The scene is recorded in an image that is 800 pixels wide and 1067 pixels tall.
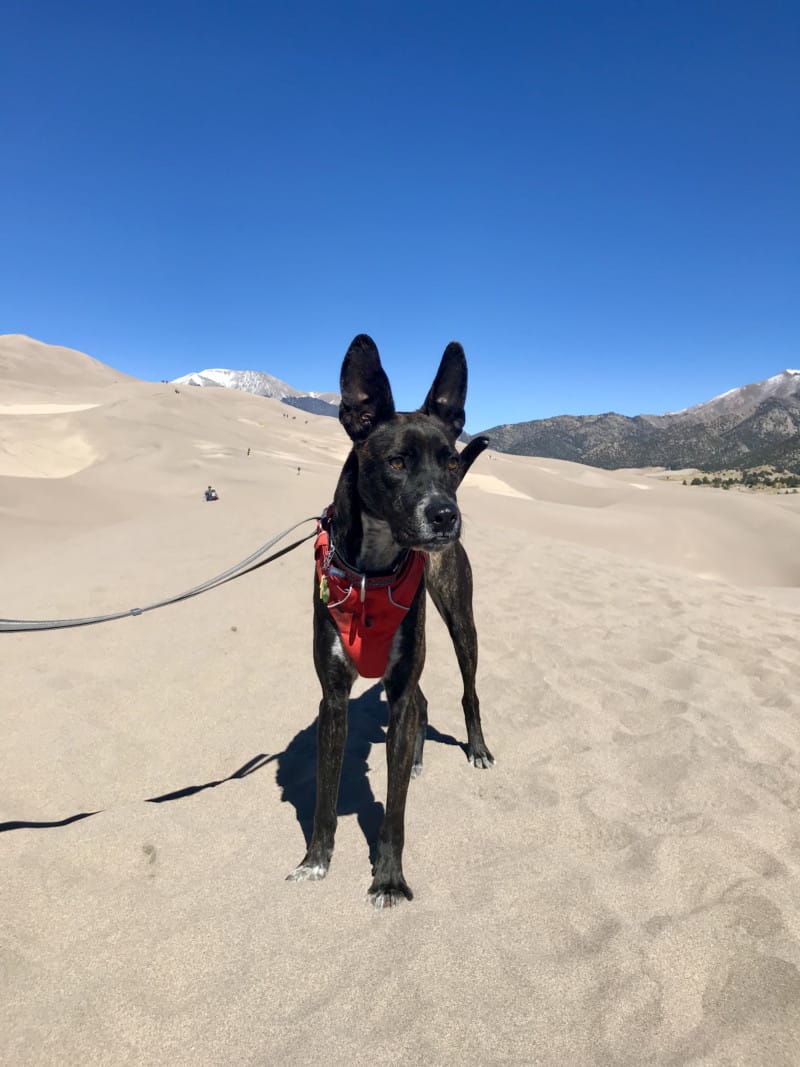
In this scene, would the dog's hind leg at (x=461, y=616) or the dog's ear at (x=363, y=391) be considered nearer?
the dog's ear at (x=363, y=391)

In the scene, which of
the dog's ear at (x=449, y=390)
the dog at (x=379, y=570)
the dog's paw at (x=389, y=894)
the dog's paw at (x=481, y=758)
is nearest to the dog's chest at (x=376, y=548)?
the dog at (x=379, y=570)

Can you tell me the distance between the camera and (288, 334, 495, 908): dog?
9.25 ft

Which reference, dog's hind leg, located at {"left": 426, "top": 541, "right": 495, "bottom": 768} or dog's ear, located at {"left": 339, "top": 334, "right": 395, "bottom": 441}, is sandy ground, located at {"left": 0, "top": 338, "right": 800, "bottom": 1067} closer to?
dog's hind leg, located at {"left": 426, "top": 541, "right": 495, "bottom": 768}

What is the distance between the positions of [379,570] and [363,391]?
39.9 inches

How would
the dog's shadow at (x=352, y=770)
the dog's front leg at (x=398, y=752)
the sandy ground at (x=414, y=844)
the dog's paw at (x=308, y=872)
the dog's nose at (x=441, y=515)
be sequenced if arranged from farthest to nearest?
the dog's shadow at (x=352, y=770) → the dog's paw at (x=308, y=872) → the dog's front leg at (x=398, y=752) → the dog's nose at (x=441, y=515) → the sandy ground at (x=414, y=844)

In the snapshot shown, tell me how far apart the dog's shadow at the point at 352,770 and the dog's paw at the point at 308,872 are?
12.4 inches

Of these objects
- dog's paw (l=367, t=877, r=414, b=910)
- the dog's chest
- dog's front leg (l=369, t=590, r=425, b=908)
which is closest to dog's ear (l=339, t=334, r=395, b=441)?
the dog's chest

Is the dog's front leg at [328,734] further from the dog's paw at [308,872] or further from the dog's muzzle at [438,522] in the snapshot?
the dog's muzzle at [438,522]

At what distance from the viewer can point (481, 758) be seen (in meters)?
4.30

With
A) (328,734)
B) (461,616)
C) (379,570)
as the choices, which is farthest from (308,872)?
(461,616)

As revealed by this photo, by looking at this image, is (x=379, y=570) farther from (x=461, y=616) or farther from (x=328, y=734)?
(x=461, y=616)

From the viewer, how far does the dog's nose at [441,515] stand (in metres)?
2.53

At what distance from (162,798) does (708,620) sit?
7182 millimetres

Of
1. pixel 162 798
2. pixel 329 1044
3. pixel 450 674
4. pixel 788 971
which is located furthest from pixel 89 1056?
pixel 450 674
